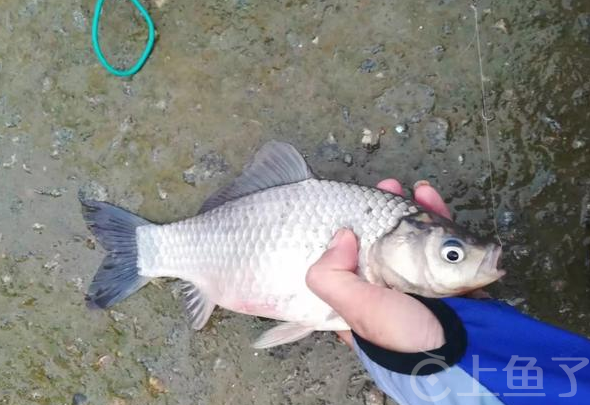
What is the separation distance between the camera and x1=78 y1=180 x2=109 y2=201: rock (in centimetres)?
242

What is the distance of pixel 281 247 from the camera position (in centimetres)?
194

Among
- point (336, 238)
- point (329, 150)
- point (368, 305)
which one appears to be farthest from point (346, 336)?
point (329, 150)

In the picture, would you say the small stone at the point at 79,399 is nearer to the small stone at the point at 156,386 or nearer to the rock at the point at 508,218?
the small stone at the point at 156,386

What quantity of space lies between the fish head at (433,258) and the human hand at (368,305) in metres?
0.10

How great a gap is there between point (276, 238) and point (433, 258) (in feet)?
1.53

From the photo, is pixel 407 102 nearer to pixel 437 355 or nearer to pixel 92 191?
pixel 437 355

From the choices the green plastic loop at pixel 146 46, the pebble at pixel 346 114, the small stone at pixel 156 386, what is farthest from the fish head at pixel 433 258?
the green plastic loop at pixel 146 46

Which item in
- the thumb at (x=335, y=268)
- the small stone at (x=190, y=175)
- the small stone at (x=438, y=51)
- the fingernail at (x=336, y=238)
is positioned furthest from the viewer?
the small stone at (x=190, y=175)

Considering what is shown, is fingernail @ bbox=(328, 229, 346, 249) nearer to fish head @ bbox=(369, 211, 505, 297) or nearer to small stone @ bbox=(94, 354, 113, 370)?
fish head @ bbox=(369, 211, 505, 297)

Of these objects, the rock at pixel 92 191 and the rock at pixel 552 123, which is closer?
the rock at pixel 552 123

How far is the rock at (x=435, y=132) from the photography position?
2.29 meters

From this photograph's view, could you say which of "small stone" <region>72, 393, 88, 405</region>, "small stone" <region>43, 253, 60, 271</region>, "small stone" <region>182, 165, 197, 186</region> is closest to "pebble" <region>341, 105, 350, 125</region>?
"small stone" <region>182, 165, 197, 186</region>

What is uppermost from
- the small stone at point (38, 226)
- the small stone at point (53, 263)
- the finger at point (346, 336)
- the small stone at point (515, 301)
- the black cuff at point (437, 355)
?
the black cuff at point (437, 355)

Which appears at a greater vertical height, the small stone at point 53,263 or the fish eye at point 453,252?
the fish eye at point 453,252
